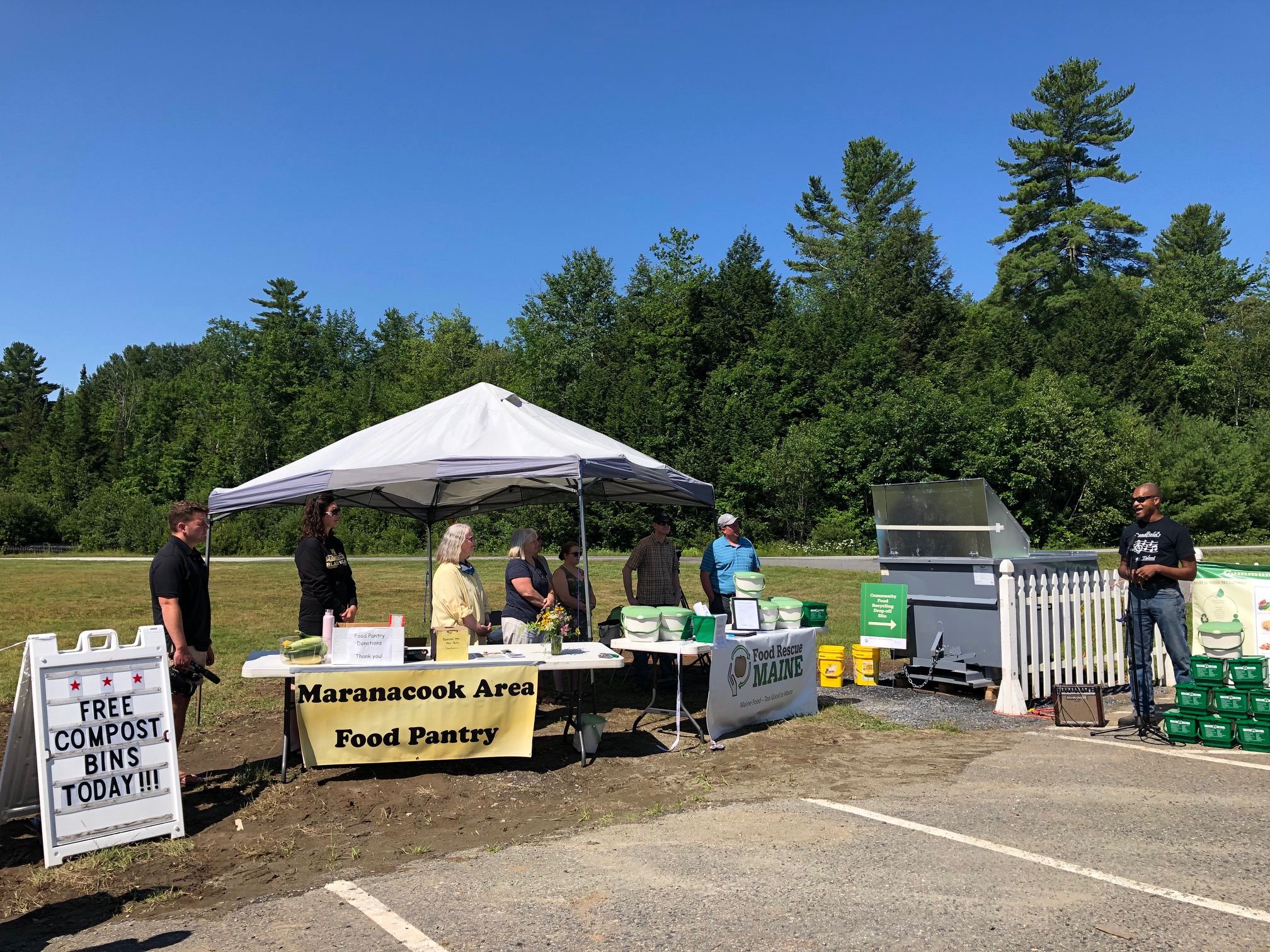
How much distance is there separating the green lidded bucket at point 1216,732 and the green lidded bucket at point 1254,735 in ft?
0.17

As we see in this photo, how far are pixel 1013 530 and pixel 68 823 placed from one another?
25.9ft

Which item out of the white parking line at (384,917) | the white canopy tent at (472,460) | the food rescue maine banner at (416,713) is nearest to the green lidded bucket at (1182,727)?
the white canopy tent at (472,460)

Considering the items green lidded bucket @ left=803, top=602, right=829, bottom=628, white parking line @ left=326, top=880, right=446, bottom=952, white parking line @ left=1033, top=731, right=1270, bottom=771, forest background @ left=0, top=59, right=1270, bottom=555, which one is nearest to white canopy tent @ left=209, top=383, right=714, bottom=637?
green lidded bucket @ left=803, top=602, right=829, bottom=628

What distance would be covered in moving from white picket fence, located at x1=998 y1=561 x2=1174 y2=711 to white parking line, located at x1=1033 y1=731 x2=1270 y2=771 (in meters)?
0.89

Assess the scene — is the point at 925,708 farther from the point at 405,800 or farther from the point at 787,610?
the point at 405,800

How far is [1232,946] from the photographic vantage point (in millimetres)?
3354

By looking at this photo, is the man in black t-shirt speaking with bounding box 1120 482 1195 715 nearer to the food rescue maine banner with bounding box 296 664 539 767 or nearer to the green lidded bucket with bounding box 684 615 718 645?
the green lidded bucket with bounding box 684 615 718 645

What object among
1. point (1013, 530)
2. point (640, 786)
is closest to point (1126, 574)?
point (1013, 530)

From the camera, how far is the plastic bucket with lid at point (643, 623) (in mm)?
7223

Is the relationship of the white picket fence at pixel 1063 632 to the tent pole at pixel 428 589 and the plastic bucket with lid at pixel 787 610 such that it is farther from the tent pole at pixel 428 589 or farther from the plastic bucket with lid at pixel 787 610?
the tent pole at pixel 428 589

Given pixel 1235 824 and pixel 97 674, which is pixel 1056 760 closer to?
pixel 1235 824

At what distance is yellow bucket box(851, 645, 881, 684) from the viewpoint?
373 inches

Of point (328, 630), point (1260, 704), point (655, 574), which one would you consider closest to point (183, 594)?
point (328, 630)

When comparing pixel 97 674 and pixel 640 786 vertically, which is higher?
pixel 97 674
